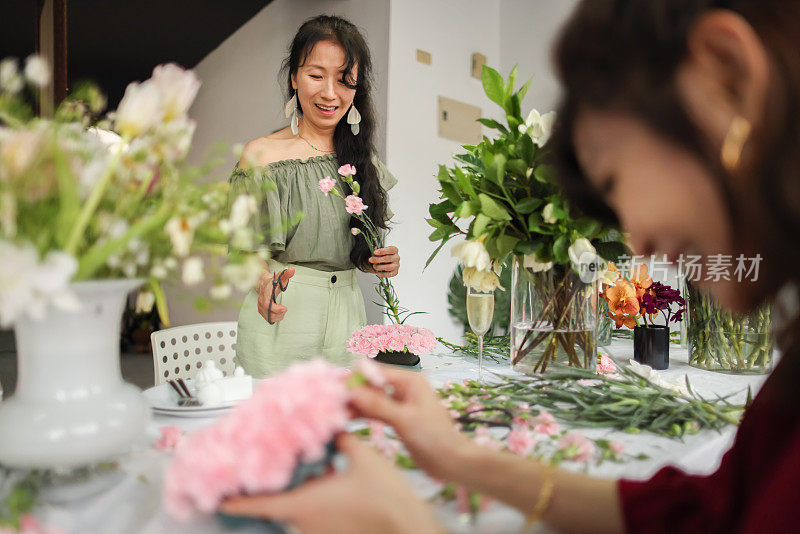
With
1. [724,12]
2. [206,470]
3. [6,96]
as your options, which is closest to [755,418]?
[724,12]

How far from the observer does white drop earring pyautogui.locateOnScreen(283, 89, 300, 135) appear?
2.02 meters

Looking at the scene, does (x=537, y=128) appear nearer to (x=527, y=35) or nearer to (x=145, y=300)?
(x=145, y=300)

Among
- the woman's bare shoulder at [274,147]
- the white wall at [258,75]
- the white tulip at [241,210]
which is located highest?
the white wall at [258,75]

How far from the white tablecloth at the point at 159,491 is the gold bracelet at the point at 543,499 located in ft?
0.05

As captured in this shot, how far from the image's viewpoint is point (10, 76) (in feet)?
1.93

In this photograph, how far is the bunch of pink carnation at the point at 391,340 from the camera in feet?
4.51

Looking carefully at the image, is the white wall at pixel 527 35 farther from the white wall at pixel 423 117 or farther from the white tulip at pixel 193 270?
the white tulip at pixel 193 270

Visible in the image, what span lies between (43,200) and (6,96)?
130 mm

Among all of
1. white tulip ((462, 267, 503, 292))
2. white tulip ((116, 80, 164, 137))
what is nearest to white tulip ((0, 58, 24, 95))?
white tulip ((116, 80, 164, 137))

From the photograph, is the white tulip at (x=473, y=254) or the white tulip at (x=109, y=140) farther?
the white tulip at (x=473, y=254)

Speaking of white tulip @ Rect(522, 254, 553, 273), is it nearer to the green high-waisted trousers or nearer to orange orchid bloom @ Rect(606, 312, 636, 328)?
orange orchid bloom @ Rect(606, 312, 636, 328)

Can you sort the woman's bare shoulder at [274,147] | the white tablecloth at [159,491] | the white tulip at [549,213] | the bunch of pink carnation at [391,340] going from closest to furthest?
the white tablecloth at [159,491] < the white tulip at [549,213] < the bunch of pink carnation at [391,340] < the woman's bare shoulder at [274,147]

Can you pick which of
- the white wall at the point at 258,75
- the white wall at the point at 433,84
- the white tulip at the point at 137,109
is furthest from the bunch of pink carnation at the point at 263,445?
the white wall at the point at 258,75

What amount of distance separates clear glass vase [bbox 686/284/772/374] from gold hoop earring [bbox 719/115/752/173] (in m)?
1.09
